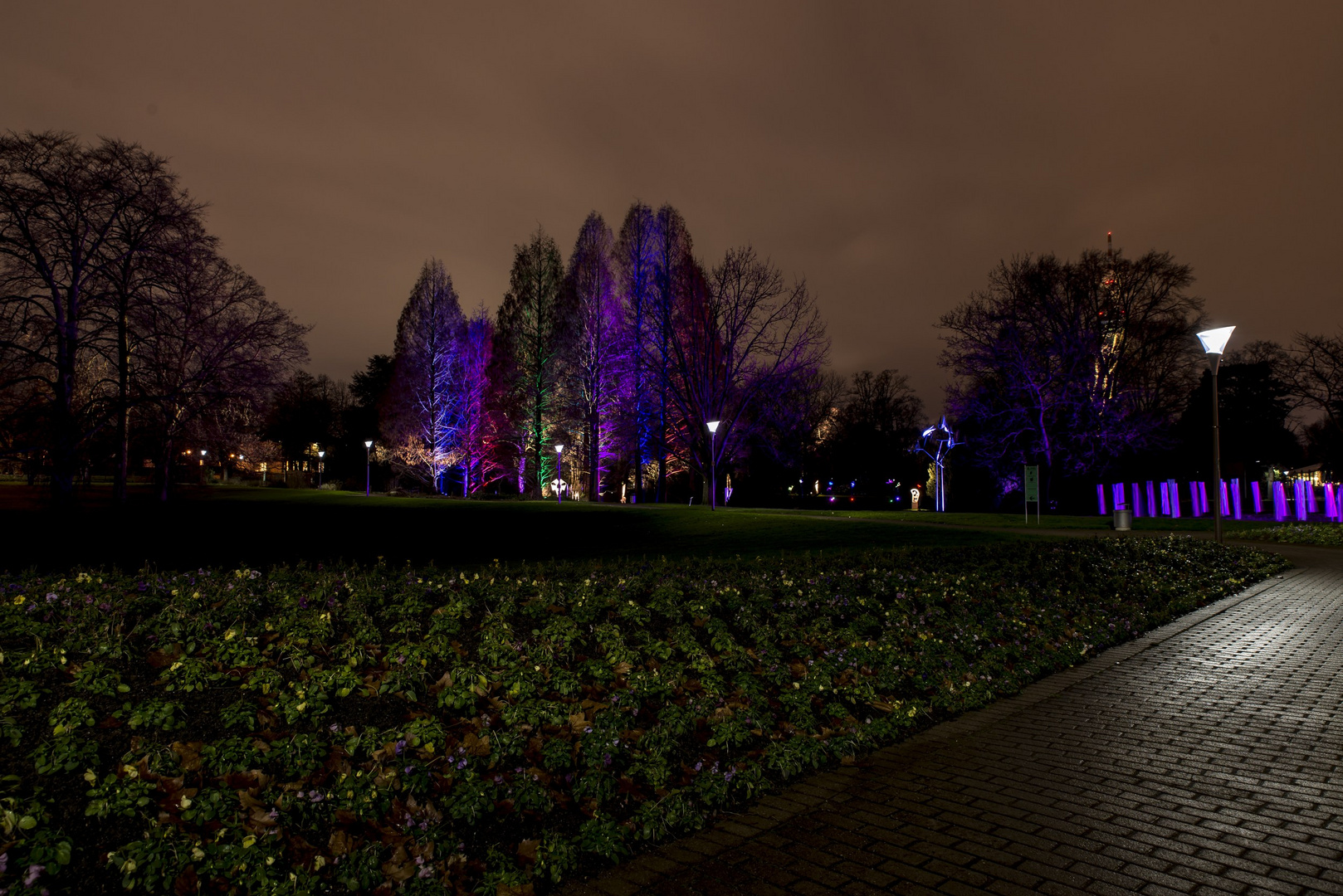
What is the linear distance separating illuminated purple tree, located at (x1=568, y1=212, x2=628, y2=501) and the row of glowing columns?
2309 cm

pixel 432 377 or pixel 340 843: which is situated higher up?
pixel 432 377

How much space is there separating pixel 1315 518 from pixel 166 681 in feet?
121

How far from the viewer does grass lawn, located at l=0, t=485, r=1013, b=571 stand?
1072 cm

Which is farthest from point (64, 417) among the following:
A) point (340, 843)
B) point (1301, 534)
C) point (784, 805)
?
point (1301, 534)

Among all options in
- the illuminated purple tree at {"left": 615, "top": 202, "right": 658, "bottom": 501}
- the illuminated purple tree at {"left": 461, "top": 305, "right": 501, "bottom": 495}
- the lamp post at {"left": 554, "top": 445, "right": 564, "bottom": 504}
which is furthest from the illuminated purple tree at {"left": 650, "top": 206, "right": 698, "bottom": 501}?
the illuminated purple tree at {"left": 461, "top": 305, "right": 501, "bottom": 495}

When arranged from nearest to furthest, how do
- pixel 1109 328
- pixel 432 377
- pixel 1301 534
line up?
1. pixel 1301 534
2. pixel 1109 328
3. pixel 432 377

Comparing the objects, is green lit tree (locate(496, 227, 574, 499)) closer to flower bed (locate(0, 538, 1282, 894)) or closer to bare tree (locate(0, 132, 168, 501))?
bare tree (locate(0, 132, 168, 501))

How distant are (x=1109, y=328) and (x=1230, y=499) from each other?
9.72m

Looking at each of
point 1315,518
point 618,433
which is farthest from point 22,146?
point 1315,518

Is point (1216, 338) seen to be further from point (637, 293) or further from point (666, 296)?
point (637, 293)

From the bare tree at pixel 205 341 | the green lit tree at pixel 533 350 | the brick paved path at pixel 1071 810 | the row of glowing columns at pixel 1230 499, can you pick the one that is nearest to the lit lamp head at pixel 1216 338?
the brick paved path at pixel 1071 810

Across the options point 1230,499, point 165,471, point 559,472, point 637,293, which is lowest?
point 1230,499

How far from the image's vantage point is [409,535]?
56.0 feet

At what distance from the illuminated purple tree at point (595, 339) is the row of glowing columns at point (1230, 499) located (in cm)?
2309
